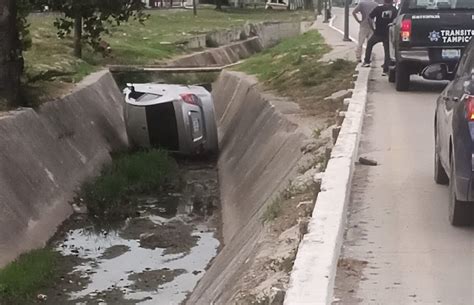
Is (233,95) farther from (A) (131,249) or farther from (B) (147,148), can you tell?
(A) (131,249)

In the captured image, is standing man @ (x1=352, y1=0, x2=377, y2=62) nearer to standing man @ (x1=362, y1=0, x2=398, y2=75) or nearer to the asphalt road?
standing man @ (x1=362, y1=0, x2=398, y2=75)

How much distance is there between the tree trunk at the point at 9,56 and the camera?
18.6m

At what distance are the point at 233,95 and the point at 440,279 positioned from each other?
23.4 metres

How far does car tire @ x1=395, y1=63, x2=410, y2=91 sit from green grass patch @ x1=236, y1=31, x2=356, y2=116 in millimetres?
1196

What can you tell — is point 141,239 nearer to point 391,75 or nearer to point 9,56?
point 9,56

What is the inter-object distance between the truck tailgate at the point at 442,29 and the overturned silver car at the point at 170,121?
783 centimetres

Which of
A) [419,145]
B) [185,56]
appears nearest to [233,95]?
[185,56]

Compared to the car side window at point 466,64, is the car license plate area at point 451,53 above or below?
below

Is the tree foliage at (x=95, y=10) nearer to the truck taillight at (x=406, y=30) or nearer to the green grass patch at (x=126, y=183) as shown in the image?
the green grass patch at (x=126, y=183)

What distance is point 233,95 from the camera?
30547 mm

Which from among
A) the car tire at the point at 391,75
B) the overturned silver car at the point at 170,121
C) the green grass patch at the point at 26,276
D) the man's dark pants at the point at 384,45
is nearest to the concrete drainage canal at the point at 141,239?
the green grass patch at the point at 26,276

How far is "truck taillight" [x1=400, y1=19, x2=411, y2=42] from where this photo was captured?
18.1 m

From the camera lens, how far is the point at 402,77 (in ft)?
62.2

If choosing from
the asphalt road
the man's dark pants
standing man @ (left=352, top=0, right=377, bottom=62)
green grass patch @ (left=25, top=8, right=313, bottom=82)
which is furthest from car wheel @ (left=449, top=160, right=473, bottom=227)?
green grass patch @ (left=25, top=8, right=313, bottom=82)
